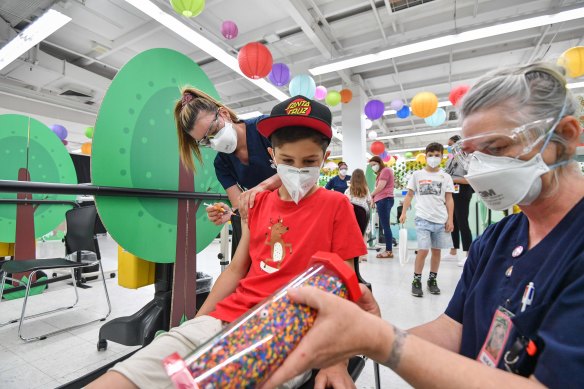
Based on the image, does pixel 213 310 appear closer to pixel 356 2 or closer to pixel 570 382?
pixel 570 382

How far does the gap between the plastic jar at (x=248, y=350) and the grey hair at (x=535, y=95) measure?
20.4 inches

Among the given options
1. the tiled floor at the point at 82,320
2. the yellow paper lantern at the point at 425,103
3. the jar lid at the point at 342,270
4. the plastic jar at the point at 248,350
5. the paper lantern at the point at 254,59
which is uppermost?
the paper lantern at the point at 254,59

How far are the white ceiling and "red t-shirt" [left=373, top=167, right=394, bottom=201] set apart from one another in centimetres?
200

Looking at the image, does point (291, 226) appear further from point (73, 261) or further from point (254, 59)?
point (254, 59)

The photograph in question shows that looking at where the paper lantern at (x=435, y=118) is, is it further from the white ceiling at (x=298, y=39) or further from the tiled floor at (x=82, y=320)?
the tiled floor at (x=82, y=320)

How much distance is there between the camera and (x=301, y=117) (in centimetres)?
86

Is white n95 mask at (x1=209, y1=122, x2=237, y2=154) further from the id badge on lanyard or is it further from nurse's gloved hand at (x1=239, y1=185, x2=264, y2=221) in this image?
the id badge on lanyard

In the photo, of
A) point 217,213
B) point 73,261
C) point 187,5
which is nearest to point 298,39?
point 187,5

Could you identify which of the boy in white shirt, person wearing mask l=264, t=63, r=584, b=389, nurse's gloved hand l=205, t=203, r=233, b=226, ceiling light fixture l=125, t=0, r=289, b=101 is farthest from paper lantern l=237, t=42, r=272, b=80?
person wearing mask l=264, t=63, r=584, b=389

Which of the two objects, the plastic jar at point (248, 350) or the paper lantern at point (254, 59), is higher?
the paper lantern at point (254, 59)

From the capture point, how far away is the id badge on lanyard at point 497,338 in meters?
0.52

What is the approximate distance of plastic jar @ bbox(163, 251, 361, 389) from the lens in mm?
346

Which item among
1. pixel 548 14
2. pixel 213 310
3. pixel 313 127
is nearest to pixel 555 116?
pixel 313 127

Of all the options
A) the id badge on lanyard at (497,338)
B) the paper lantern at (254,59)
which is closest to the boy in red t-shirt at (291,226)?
the id badge on lanyard at (497,338)
